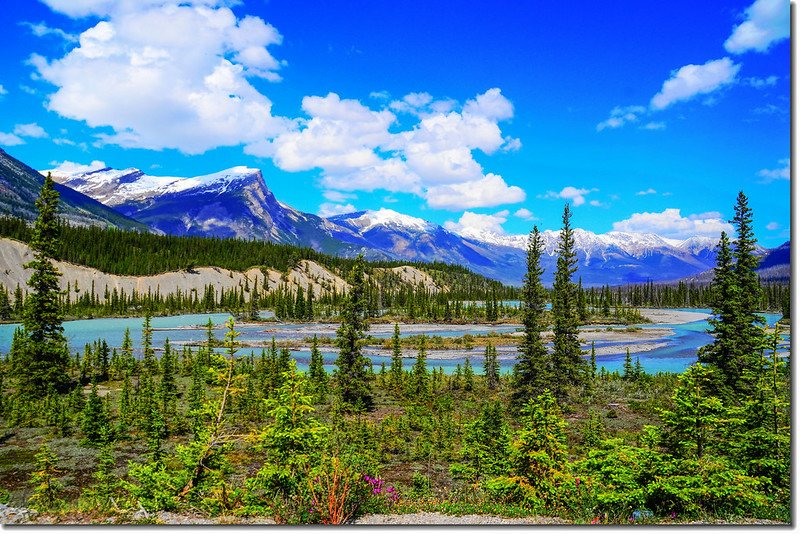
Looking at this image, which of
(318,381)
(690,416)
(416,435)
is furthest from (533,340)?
(690,416)

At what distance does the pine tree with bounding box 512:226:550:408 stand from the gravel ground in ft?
60.5

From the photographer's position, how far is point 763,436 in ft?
27.8

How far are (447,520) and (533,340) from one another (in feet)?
63.9

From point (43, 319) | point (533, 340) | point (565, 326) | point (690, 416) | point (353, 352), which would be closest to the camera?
point (690, 416)

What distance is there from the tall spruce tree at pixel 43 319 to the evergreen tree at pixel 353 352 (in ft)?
48.2

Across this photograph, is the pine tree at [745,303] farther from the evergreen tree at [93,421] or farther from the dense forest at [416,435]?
the evergreen tree at [93,421]

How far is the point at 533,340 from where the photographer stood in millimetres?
26312

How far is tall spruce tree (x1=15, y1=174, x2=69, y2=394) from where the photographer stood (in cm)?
2222

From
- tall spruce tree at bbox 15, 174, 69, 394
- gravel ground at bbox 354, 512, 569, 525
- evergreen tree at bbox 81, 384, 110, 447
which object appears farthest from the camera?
tall spruce tree at bbox 15, 174, 69, 394

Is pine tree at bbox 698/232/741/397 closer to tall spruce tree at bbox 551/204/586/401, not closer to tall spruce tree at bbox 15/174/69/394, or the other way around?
tall spruce tree at bbox 551/204/586/401

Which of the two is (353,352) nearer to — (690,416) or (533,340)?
(533,340)

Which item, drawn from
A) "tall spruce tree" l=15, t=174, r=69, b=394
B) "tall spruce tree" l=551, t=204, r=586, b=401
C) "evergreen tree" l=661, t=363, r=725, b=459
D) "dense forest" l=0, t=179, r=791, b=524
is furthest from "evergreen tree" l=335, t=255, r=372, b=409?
"evergreen tree" l=661, t=363, r=725, b=459

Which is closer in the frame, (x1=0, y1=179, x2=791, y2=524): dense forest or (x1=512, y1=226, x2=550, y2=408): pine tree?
(x1=0, y1=179, x2=791, y2=524): dense forest

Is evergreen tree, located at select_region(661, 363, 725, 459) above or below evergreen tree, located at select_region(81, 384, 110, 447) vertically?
above
